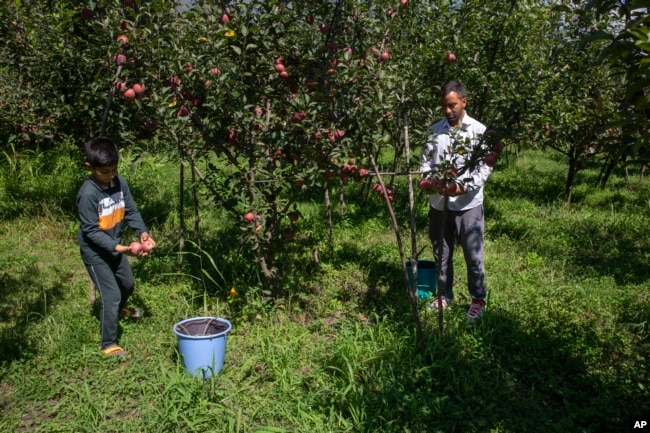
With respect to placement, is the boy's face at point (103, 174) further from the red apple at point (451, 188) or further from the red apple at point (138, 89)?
the red apple at point (451, 188)

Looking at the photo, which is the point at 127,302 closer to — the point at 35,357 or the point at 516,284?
the point at 35,357

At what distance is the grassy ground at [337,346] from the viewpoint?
243 cm

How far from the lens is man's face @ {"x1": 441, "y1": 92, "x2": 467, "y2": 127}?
308 centimetres

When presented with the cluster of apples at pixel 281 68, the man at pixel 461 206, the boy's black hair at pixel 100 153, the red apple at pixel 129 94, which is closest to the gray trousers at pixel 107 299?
the boy's black hair at pixel 100 153

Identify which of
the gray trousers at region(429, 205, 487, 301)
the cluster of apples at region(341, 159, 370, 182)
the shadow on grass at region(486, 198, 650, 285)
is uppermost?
the cluster of apples at region(341, 159, 370, 182)

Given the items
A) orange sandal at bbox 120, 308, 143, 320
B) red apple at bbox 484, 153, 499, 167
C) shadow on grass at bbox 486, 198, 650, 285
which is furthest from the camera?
shadow on grass at bbox 486, 198, 650, 285

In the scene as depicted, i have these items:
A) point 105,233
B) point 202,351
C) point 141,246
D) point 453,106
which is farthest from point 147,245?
point 453,106

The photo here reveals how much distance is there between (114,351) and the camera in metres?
2.95

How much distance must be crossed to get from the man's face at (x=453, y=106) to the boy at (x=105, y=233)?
6.36 feet

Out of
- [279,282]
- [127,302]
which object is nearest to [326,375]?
[279,282]

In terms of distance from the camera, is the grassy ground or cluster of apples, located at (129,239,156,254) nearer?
the grassy ground

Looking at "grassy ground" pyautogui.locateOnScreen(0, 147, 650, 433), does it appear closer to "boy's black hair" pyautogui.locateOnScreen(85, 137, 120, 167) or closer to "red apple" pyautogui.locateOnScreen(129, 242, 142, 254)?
"boy's black hair" pyautogui.locateOnScreen(85, 137, 120, 167)

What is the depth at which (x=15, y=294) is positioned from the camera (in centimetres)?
371

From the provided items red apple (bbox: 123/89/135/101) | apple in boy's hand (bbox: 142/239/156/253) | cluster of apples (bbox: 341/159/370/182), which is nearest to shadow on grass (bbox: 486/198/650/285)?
cluster of apples (bbox: 341/159/370/182)
